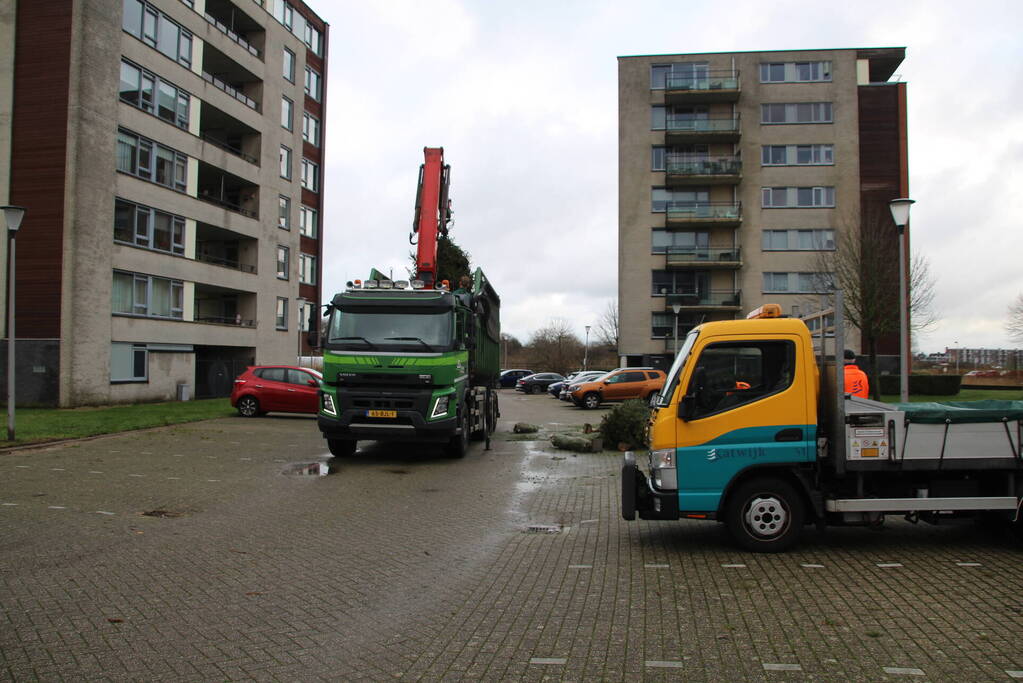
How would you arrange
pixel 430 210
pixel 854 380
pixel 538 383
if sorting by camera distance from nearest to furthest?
pixel 854 380
pixel 430 210
pixel 538 383

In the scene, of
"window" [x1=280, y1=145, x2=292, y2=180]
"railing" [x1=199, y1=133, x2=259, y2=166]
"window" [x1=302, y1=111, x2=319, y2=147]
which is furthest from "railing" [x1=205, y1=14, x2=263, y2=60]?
"window" [x1=302, y1=111, x2=319, y2=147]

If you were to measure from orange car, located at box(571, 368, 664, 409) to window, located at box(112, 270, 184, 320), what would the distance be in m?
16.5

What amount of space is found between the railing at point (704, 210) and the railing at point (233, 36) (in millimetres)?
25526

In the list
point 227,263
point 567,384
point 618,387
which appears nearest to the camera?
point 618,387

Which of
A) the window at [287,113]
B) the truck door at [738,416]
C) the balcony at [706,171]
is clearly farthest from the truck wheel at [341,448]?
the balcony at [706,171]

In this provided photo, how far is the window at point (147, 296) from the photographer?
90.9 feet

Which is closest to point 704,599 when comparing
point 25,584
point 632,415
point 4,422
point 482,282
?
point 25,584

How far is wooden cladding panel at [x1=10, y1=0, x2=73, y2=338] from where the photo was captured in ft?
82.1

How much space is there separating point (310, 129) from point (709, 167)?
953 inches

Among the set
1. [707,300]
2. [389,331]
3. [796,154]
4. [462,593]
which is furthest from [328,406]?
[796,154]

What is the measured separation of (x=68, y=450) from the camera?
14.4m

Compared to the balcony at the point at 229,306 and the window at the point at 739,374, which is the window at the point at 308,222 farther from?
the window at the point at 739,374

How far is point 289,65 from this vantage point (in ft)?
136

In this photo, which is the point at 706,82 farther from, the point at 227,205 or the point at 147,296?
the point at 147,296
